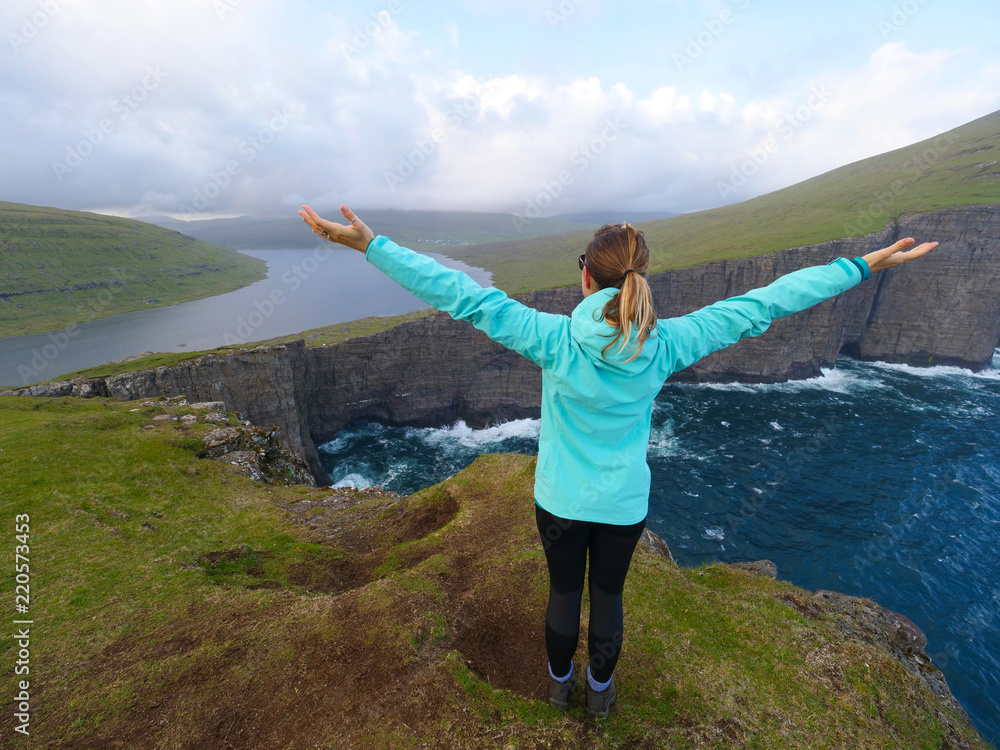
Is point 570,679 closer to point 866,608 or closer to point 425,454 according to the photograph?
point 866,608

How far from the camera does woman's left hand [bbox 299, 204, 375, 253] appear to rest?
366 cm

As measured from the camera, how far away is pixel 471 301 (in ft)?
11.4

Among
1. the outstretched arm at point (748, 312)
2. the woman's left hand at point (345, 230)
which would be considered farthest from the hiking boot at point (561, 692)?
the woman's left hand at point (345, 230)

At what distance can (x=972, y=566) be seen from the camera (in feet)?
113

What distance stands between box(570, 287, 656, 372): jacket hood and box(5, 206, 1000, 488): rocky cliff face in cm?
5800

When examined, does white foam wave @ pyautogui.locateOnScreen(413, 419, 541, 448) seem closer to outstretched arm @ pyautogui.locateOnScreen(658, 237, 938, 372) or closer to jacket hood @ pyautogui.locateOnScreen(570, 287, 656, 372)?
outstretched arm @ pyautogui.locateOnScreen(658, 237, 938, 372)

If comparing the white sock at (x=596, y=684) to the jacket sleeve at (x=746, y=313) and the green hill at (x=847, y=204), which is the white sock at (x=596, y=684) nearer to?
the jacket sleeve at (x=746, y=313)

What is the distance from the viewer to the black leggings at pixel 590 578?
4328 mm

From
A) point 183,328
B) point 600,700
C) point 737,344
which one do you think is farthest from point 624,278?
point 183,328

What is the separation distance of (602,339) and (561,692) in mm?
5637

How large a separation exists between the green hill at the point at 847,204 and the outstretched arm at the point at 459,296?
3682 inches

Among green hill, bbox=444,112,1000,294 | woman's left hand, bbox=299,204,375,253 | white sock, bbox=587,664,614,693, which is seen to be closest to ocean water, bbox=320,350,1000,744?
white sock, bbox=587,664,614,693

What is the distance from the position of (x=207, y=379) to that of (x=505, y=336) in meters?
54.5

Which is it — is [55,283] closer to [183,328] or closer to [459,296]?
[183,328]
